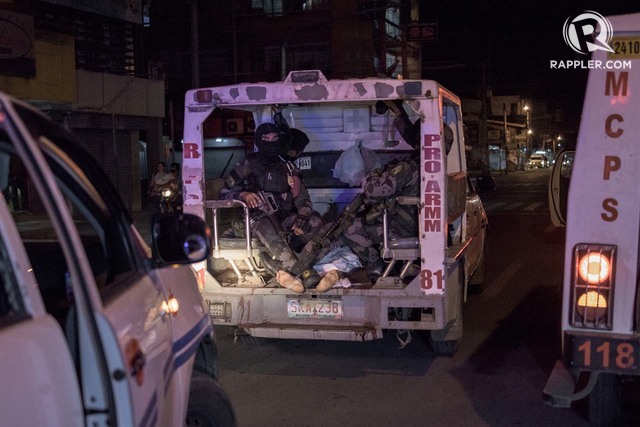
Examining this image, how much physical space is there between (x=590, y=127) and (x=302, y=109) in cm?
472

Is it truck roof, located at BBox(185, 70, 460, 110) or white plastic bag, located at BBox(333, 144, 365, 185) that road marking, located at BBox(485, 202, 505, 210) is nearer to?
white plastic bag, located at BBox(333, 144, 365, 185)

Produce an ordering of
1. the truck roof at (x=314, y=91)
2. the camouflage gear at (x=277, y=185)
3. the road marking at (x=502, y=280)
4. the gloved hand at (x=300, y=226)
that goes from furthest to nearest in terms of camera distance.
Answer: the road marking at (x=502, y=280) → the camouflage gear at (x=277, y=185) → the gloved hand at (x=300, y=226) → the truck roof at (x=314, y=91)

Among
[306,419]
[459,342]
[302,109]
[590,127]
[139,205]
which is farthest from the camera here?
[139,205]

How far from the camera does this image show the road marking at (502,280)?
10172 millimetres

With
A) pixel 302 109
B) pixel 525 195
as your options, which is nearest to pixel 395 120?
pixel 302 109

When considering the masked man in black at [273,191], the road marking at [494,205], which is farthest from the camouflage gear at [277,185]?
the road marking at [494,205]

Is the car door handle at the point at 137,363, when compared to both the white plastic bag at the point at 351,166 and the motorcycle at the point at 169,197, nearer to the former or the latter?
the white plastic bag at the point at 351,166

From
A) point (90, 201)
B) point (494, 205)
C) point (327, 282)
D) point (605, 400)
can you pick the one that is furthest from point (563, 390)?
point (494, 205)

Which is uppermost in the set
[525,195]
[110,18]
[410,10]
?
[410,10]

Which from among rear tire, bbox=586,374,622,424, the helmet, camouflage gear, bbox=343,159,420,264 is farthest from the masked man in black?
rear tire, bbox=586,374,622,424

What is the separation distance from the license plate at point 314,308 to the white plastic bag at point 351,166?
1.92 m

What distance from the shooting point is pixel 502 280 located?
11.0 metres

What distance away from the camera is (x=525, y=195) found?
31.9 meters

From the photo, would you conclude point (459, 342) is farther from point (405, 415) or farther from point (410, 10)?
point (410, 10)
